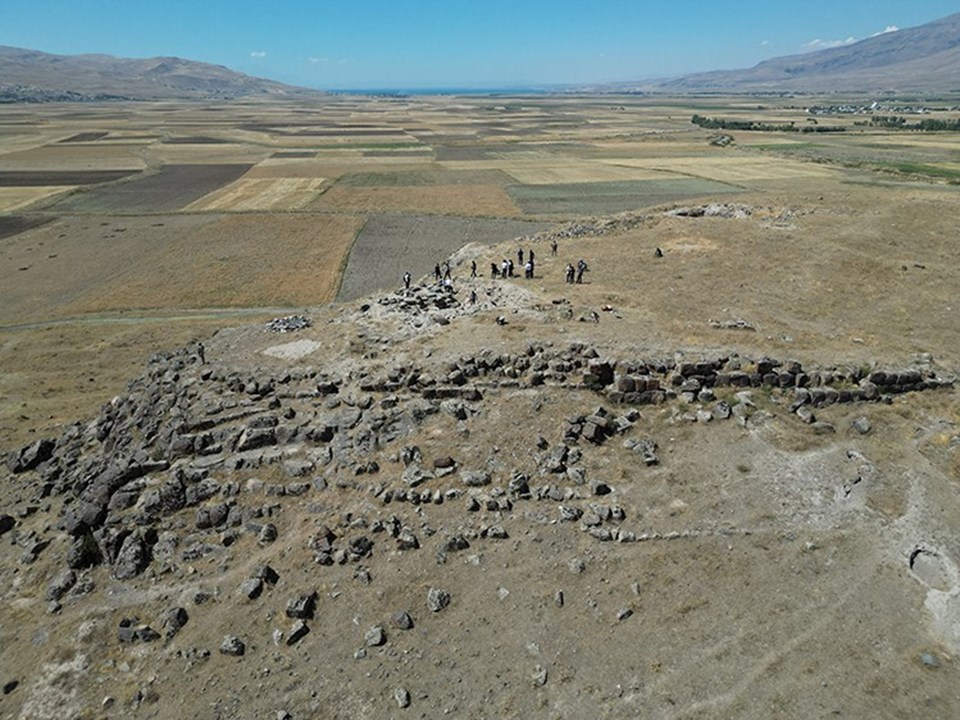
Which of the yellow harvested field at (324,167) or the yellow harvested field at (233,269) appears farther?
the yellow harvested field at (324,167)

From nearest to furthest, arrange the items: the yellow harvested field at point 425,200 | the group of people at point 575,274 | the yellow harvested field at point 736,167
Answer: the group of people at point 575,274 → the yellow harvested field at point 425,200 → the yellow harvested field at point 736,167

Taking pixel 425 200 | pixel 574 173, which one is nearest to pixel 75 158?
pixel 425 200

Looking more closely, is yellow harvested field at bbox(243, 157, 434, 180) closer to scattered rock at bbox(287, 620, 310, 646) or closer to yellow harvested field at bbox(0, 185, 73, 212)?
yellow harvested field at bbox(0, 185, 73, 212)

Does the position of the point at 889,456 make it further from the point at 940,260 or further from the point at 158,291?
the point at 158,291

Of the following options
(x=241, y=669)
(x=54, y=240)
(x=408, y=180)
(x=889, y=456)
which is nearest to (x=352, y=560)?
(x=241, y=669)

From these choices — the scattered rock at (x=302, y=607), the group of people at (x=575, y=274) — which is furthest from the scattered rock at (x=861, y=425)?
the scattered rock at (x=302, y=607)

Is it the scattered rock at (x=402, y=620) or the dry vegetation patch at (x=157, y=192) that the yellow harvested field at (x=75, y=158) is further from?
the scattered rock at (x=402, y=620)
